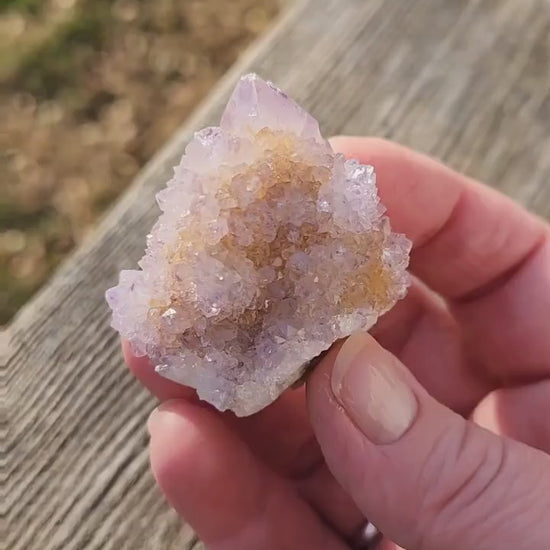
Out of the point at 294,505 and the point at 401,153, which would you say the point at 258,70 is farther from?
the point at 294,505

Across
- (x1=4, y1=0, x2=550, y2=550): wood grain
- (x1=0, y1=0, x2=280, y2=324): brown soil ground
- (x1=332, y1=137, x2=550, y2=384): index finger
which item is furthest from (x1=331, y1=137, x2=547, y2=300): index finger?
(x1=0, y1=0, x2=280, y2=324): brown soil ground

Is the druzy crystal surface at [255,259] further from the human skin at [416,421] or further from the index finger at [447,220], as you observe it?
the index finger at [447,220]

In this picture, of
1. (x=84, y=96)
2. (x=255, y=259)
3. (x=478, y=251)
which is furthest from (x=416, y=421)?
(x=84, y=96)

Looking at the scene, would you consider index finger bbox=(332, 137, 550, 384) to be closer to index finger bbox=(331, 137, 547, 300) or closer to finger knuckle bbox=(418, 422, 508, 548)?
index finger bbox=(331, 137, 547, 300)

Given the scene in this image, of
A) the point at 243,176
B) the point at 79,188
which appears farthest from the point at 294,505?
the point at 79,188

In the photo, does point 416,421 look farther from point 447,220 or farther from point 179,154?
point 179,154
